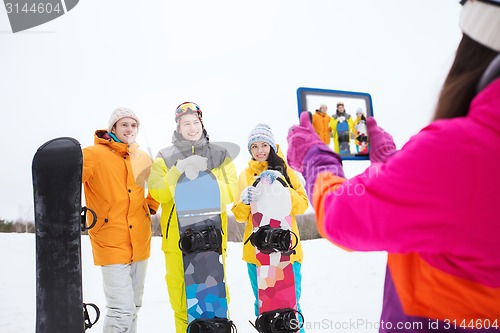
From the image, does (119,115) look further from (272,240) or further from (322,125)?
(322,125)

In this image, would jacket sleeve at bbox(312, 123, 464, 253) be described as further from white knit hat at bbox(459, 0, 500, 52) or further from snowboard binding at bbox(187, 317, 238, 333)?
snowboard binding at bbox(187, 317, 238, 333)

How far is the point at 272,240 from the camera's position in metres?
2.81

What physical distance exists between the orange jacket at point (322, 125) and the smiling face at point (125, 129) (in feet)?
6.32

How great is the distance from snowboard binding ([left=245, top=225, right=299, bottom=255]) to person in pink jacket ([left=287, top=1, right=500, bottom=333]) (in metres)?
2.00

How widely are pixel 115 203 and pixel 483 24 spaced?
2450 millimetres

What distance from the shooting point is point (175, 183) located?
281 cm

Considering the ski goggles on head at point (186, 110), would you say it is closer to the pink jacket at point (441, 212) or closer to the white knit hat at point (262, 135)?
the white knit hat at point (262, 135)

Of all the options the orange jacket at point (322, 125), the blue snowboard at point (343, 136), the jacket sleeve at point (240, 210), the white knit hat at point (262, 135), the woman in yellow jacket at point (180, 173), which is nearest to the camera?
the orange jacket at point (322, 125)

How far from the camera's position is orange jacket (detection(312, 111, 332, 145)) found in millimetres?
1153

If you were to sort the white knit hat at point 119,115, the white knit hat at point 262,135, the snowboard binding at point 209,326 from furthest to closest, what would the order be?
the white knit hat at point 262,135, the white knit hat at point 119,115, the snowboard binding at point 209,326

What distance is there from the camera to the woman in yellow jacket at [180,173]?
2.78 meters

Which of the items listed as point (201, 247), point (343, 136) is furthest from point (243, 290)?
point (343, 136)

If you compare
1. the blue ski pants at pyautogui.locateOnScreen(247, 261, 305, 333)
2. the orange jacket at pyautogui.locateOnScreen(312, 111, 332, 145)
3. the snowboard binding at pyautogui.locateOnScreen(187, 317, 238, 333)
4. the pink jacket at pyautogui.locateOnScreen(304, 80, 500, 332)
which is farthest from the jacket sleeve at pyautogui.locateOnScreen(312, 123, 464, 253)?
the blue ski pants at pyautogui.locateOnScreen(247, 261, 305, 333)

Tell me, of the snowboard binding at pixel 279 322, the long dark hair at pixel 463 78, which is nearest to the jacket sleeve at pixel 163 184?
the snowboard binding at pixel 279 322
